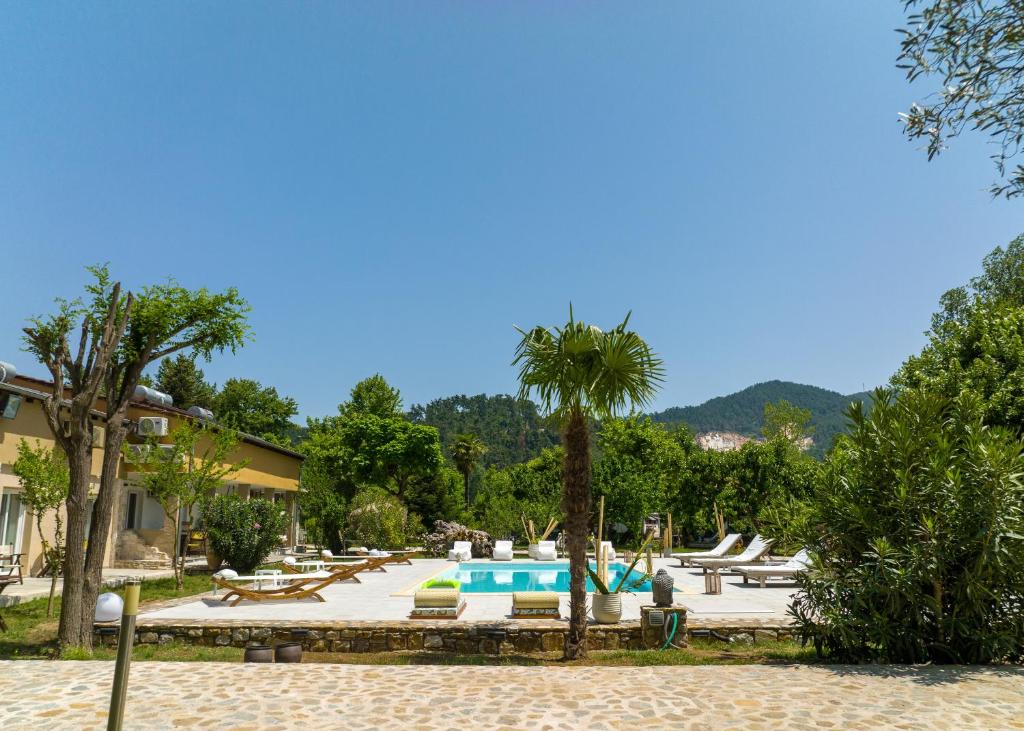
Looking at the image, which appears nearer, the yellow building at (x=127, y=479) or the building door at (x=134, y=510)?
the yellow building at (x=127, y=479)

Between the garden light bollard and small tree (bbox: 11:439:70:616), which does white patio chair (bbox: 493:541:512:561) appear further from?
the garden light bollard

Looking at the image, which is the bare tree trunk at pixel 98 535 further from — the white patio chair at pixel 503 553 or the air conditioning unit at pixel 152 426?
the white patio chair at pixel 503 553

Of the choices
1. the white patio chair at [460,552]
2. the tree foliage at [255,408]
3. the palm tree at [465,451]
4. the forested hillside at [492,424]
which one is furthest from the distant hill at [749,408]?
the white patio chair at [460,552]

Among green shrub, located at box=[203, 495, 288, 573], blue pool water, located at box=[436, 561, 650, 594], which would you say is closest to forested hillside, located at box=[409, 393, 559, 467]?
blue pool water, located at box=[436, 561, 650, 594]

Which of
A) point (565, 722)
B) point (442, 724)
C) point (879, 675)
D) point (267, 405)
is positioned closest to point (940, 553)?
point (879, 675)

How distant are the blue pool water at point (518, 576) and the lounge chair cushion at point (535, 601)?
221 inches

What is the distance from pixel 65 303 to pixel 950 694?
41.3 ft

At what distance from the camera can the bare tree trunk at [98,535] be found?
9.30 m

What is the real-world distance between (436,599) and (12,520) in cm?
1262

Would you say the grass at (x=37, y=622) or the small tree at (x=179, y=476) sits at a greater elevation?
the small tree at (x=179, y=476)

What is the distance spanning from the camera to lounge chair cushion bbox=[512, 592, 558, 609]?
37.5ft

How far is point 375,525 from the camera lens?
26906mm

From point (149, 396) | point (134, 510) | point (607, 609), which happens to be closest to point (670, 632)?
point (607, 609)

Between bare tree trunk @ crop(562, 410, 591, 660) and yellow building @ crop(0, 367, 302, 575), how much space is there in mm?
10089
